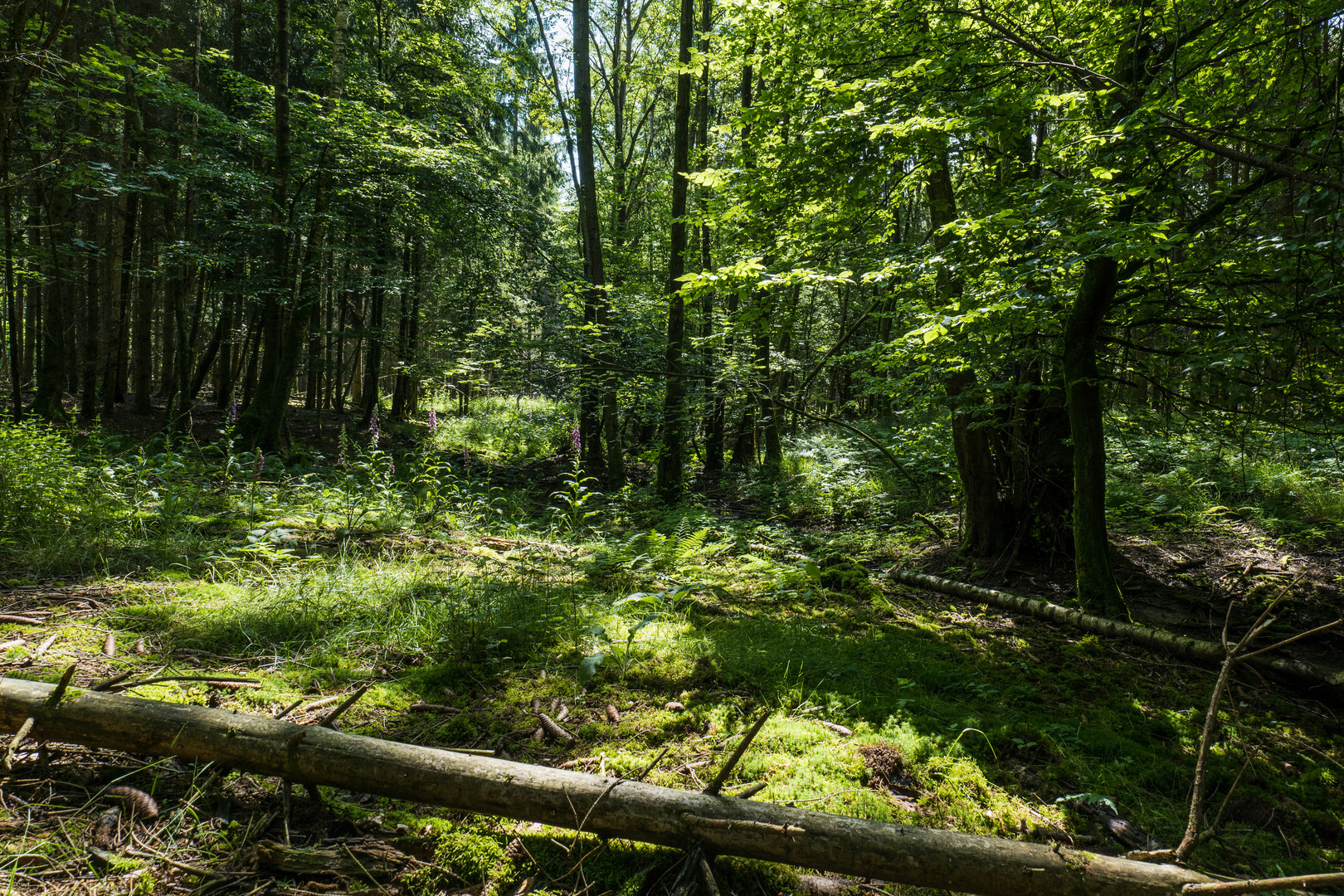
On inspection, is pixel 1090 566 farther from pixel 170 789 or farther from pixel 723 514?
pixel 170 789

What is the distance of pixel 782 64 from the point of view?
6414 mm

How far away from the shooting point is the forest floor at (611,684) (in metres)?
2.09

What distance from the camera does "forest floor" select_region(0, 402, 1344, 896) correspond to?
2088 millimetres

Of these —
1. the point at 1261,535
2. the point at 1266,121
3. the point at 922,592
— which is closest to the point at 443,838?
the point at 922,592

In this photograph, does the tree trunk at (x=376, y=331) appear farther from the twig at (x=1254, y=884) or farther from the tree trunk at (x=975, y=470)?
the twig at (x=1254, y=884)

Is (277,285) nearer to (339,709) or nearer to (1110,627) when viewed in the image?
(339,709)

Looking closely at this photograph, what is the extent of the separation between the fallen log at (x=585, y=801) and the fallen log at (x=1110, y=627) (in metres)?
2.27

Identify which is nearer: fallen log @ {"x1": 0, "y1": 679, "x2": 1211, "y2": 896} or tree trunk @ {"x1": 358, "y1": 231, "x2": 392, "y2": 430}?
fallen log @ {"x1": 0, "y1": 679, "x2": 1211, "y2": 896}

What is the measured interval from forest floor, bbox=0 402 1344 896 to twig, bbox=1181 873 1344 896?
0.74 m

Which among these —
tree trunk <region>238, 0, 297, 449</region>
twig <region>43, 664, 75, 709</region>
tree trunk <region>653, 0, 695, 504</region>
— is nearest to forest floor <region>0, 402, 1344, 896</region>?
twig <region>43, 664, 75, 709</region>

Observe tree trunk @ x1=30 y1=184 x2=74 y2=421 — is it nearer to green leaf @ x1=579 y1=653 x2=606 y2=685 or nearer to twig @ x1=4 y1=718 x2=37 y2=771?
twig @ x1=4 y1=718 x2=37 y2=771

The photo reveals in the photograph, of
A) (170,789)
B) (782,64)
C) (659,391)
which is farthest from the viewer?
(659,391)

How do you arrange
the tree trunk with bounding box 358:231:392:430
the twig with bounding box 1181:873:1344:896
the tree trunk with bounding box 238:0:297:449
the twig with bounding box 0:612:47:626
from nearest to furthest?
1. the twig with bounding box 1181:873:1344:896
2. the twig with bounding box 0:612:47:626
3. the tree trunk with bounding box 238:0:297:449
4. the tree trunk with bounding box 358:231:392:430

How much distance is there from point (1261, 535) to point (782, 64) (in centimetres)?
734
